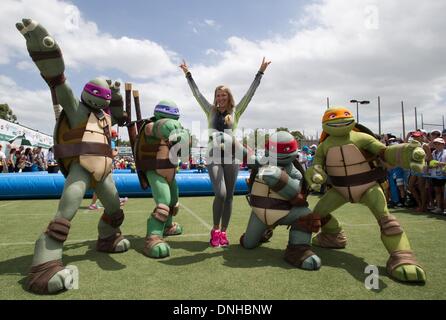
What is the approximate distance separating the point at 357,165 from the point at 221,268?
1.53 m

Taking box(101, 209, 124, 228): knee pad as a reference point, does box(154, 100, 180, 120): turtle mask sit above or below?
above

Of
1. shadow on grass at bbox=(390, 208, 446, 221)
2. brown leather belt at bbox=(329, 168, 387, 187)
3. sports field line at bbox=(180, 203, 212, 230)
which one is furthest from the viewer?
shadow on grass at bbox=(390, 208, 446, 221)

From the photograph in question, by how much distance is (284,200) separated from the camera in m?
2.97

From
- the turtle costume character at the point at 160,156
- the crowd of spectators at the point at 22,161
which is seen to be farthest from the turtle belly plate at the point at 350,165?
the crowd of spectators at the point at 22,161

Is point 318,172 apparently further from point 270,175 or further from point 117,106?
point 117,106

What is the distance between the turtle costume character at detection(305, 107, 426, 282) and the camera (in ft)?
8.73

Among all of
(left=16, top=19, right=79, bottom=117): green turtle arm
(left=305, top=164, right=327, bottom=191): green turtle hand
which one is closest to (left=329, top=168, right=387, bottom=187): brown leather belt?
(left=305, top=164, right=327, bottom=191): green turtle hand

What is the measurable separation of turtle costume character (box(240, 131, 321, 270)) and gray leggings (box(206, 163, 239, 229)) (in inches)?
10.9

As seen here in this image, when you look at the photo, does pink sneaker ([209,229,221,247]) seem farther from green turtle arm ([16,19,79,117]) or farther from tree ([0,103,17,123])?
tree ([0,103,17,123])

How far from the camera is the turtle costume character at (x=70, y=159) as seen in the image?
7.50 ft

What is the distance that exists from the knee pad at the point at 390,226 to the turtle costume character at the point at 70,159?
7.98ft

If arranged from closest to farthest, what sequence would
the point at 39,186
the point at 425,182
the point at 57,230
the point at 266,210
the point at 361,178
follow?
the point at 57,230, the point at 361,178, the point at 266,210, the point at 425,182, the point at 39,186

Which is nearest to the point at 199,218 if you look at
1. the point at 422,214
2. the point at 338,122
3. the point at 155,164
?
the point at 155,164
